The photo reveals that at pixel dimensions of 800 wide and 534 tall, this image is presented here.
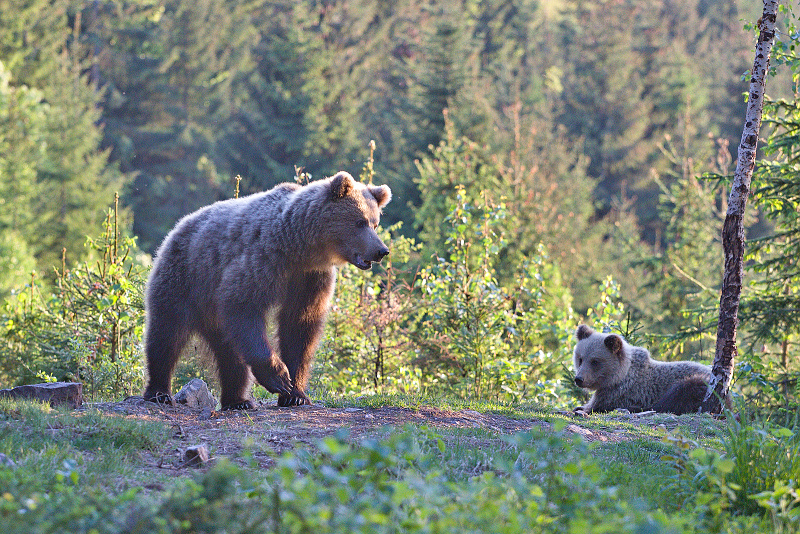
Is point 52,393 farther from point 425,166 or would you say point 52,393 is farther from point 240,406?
point 425,166

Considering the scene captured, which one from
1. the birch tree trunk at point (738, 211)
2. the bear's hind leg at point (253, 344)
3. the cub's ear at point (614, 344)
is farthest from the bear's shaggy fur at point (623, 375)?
the bear's hind leg at point (253, 344)

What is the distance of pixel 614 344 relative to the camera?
863cm

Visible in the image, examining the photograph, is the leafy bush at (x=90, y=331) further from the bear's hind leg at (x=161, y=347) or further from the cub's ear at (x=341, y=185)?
the cub's ear at (x=341, y=185)

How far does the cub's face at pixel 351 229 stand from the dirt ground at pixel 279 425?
4.02 ft

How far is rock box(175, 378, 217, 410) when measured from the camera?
650 centimetres

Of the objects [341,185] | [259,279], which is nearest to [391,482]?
[259,279]

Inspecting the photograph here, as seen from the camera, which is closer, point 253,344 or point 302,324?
point 253,344

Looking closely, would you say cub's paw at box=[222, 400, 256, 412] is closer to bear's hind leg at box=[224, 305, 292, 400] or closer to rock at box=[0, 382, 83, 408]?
bear's hind leg at box=[224, 305, 292, 400]

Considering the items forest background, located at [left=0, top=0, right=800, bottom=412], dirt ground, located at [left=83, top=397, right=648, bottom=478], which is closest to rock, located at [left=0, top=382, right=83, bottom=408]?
dirt ground, located at [left=83, top=397, right=648, bottom=478]

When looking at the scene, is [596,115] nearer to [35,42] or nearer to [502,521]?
[35,42]

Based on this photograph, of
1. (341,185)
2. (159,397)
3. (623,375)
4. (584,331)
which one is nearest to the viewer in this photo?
(341,185)

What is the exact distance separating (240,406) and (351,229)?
1737mm

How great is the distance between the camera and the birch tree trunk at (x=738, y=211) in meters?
6.77

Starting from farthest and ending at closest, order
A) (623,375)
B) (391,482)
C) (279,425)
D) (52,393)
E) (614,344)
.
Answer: (623,375) → (614,344) → (52,393) → (279,425) → (391,482)
